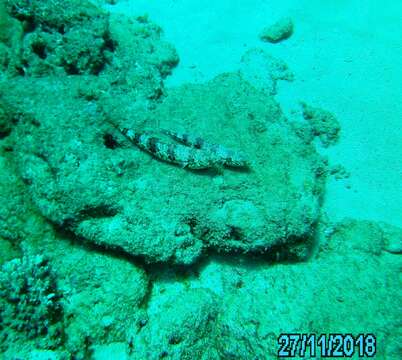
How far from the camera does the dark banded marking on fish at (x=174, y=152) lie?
4.83 m

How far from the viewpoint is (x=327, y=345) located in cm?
397

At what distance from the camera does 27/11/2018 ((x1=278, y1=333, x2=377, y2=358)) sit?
3.86 metres

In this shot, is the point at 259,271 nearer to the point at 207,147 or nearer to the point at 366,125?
the point at 207,147

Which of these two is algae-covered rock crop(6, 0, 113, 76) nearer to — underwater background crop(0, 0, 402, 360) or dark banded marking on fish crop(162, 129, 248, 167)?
underwater background crop(0, 0, 402, 360)

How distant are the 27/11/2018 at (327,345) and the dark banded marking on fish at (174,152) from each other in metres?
2.74

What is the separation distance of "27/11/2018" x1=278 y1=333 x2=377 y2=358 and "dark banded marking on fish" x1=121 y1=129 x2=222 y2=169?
2.74m

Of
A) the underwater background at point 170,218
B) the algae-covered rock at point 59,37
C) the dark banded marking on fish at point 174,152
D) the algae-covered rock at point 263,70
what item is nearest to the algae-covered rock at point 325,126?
the underwater background at point 170,218

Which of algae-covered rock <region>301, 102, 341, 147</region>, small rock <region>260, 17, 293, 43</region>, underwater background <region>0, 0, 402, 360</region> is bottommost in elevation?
underwater background <region>0, 0, 402, 360</region>

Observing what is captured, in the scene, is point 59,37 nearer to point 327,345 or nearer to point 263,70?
point 263,70

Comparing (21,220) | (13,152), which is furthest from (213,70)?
(21,220)

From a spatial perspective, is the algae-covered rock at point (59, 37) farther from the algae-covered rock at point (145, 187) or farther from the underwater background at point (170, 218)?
the algae-covered rock at point (145, 187)

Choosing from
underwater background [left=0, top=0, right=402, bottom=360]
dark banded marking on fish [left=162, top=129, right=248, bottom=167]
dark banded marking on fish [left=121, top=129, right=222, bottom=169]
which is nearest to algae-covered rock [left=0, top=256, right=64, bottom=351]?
underwater background [left=0, top=0, right=402, bottom=360]

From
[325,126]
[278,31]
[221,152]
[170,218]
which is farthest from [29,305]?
[278,31]

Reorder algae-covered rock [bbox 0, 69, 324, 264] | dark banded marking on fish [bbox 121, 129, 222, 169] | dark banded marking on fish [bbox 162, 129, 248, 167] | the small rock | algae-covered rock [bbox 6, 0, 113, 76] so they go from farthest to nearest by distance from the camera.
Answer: the small rock
algae-covered rock [bbox 6, 0, 113, 76]
dark banded marking on fish [bbox 162, 129, 248, 167]
dark banded marking on fish [bbox 121, 129, 222, 169]
algae-covered rock [bbox 0, 69, 324, 264]
